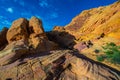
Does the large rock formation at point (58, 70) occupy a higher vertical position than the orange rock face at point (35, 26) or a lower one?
lower

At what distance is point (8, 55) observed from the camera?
2562 cm

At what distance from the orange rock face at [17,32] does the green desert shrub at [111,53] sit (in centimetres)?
1404

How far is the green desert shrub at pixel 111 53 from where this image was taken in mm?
26452

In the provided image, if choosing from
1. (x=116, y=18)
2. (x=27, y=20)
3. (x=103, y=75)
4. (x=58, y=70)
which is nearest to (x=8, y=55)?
(x=58, y=70)

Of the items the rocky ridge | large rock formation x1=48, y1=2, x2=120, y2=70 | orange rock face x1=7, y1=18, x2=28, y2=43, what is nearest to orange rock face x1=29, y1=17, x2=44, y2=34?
orange rock face x1=7, y1=18, x2=28, y2=43

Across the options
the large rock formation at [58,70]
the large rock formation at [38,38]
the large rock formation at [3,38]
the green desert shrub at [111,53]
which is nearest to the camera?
the large rock formation at [58,70]

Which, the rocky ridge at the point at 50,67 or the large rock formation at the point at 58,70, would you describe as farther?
the rocky ridge at the point at 50,67

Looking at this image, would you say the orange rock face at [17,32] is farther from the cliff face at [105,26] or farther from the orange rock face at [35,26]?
the cliff face at [105,26]

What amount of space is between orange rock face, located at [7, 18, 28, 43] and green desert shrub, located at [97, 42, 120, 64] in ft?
46.1

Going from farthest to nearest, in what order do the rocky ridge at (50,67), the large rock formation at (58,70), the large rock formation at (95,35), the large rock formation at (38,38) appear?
the large rock formation at (95,35) → the large rock formation at (38,38) → the rocky ridge at (50,67) → the large rock formation at (58,70)

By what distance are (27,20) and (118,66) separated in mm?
22471

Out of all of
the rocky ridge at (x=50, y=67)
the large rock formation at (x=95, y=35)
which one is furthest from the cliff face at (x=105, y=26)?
the rocky ridge at (x=50, y=67)

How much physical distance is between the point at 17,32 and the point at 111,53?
55.0ft

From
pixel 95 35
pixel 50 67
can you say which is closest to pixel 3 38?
pixel 95 35
